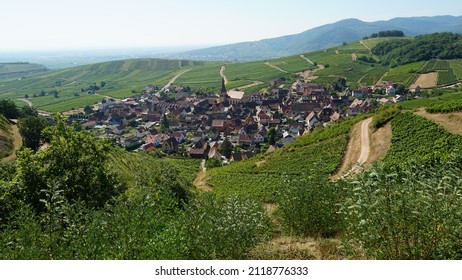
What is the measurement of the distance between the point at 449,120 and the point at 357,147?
964cm

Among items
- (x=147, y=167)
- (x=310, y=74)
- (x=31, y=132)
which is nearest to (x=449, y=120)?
(x=147, y=167)

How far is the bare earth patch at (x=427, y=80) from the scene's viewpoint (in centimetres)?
9924

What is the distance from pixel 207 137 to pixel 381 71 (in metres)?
87.8

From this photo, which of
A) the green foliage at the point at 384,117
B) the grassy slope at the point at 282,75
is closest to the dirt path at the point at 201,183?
the green foliage at the point at 384,117

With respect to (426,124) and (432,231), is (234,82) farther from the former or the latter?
(432,231)

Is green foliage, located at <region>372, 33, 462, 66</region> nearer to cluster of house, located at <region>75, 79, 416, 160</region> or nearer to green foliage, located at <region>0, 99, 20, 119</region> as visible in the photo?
cluster of house, located at <region>75, 79, 416, 160</region>

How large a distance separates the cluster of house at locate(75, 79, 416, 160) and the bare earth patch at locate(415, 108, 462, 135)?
33.1m

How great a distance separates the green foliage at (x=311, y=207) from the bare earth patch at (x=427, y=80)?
104 meters

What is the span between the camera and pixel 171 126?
97125 millimetres

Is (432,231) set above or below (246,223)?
above

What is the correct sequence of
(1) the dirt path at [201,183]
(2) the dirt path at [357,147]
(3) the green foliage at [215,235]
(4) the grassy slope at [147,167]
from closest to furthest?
(3) the green foliage at [215,235]
(4) the grassy slope at [147,167]
(2) the dirt path at [357,147]
(1) the dirt path at [201,183]

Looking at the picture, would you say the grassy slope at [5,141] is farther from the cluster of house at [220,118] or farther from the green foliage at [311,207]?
the green foliage at [311,207]

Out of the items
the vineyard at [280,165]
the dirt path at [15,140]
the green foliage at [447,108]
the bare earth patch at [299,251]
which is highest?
the bare earth patch at [299,251]

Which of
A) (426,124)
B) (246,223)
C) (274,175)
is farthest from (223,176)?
(246,223)
